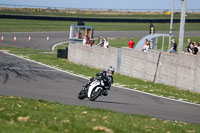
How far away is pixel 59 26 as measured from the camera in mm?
70500

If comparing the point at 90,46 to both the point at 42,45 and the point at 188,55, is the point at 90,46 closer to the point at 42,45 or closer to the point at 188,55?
the point at 188,55

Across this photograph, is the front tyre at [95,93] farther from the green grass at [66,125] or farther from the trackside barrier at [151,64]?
the trackside barrier at [151,64]

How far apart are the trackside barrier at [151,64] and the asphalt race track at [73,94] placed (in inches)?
119

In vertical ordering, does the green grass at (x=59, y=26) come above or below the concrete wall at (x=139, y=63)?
above

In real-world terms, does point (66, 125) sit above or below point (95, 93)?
above

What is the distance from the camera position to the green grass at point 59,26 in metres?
64.6

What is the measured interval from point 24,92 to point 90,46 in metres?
13.9

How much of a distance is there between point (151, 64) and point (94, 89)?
9276 mm

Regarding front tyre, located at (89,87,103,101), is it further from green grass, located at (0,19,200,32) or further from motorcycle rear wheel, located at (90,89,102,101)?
green grass, located at (0,19,200,32)

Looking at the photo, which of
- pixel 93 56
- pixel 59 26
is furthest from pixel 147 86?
pixel 59 26

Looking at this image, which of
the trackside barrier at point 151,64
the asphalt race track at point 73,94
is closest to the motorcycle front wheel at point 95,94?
the asphalt race track at point 73,94

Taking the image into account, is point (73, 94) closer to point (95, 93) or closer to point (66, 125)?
point (95, 93)

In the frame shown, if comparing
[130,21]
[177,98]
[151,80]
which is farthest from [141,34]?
[177,98]

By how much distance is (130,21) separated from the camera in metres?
74.4
